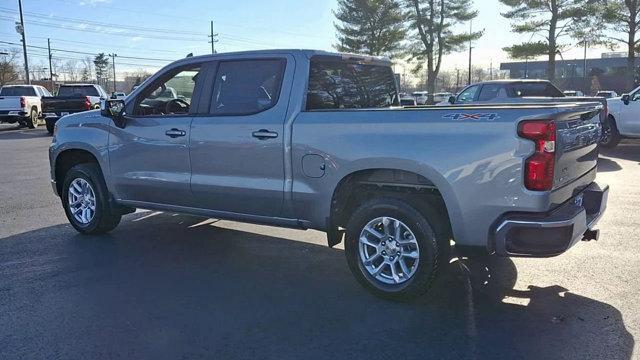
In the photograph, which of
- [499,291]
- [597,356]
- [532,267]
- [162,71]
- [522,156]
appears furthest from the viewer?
[162,71]

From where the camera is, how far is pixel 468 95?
51.5 feet

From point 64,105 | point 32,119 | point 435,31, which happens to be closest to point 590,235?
point 64,105

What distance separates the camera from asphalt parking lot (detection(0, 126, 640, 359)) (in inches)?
148

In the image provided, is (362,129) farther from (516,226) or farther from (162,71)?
(162,71)

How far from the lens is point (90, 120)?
638 cm

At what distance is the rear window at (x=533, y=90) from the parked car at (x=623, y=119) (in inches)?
55.4

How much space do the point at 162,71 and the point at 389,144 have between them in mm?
2787

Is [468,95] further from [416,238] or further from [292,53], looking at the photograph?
[416,238]

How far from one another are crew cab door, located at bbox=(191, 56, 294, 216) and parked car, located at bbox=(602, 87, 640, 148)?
36.4 ft

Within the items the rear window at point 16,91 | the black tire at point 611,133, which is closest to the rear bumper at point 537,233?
the black tire at point 611,133

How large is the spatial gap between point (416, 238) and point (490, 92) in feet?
37.3

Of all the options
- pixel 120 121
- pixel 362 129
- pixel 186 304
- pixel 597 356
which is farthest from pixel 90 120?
pixel 597 356

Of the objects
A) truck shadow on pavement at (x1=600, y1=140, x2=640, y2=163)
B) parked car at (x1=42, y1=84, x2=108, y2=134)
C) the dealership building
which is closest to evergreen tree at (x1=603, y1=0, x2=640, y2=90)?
truck shadow on pavement at (x1=600, y1=140, x2=640, y2=163)

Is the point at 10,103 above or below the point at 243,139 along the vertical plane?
above
